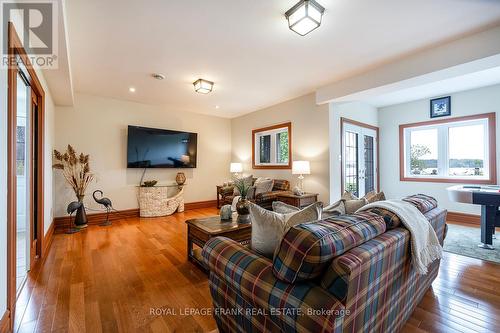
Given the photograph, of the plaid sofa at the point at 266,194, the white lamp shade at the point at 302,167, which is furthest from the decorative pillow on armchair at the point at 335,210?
the white lamp shade at the point at 302,167

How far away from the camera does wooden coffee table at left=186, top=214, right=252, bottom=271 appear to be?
2332 mm

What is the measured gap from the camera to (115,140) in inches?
183

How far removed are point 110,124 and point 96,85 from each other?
93 centimetres

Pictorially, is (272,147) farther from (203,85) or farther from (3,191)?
(3,191)

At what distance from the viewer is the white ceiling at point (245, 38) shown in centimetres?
199

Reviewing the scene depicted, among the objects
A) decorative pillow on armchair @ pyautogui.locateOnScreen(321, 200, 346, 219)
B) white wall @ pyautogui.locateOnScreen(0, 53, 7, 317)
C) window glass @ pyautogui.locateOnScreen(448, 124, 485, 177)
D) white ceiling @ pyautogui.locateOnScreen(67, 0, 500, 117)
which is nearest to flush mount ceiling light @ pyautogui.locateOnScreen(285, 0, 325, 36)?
white ceiling @ pyautogui.locateOnScreen(67, 0, 500, 117)

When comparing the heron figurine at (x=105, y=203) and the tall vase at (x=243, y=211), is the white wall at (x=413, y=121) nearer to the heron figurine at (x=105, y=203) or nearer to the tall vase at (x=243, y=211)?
the tall vase at (x=243, y=211)

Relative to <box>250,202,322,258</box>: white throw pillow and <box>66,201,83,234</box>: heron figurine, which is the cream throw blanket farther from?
<box>66,201,83,234</box>: heron figurine

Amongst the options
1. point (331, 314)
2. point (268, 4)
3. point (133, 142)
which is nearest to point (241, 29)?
point (268, 4)

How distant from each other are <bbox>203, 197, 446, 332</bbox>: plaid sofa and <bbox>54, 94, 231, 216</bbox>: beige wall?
4011mm

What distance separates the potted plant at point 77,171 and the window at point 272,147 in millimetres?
3548

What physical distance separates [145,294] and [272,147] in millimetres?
3955

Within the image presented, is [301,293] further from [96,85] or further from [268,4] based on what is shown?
[96,85]

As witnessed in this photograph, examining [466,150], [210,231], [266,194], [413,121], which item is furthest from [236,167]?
[466,150]
